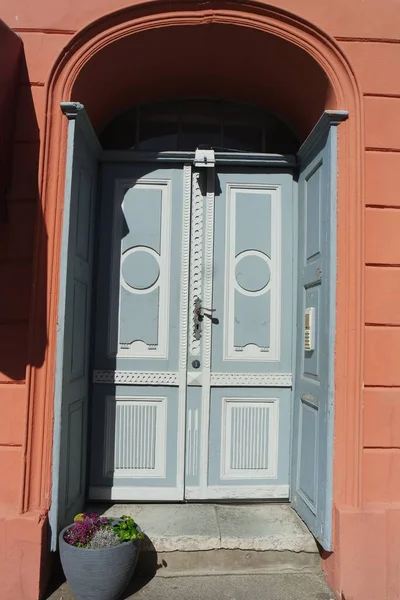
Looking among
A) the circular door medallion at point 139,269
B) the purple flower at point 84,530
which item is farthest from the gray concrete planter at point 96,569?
the circular door medallion at point 139,269

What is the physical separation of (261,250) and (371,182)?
981 mm

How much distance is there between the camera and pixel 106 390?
3.61 meters

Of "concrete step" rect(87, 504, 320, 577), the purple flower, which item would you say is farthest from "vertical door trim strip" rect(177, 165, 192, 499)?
the purple flower

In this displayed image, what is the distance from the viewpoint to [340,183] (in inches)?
118

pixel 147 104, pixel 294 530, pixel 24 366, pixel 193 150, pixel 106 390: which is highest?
pixel 147 104

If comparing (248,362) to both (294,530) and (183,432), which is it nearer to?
(183,432)

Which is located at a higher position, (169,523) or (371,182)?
(371,182)

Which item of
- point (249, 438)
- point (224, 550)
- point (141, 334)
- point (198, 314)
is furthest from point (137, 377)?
point (224, 550)

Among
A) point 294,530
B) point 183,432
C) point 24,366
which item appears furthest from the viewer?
point 183,432

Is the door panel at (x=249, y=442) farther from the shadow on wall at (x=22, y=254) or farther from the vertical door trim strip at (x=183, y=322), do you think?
the shadow on wall at (x=22, y=254)

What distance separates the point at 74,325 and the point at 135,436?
101 cm

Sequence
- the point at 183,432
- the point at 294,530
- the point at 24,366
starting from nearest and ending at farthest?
the point at 24,366, the point at 294,530, the point at 183,432

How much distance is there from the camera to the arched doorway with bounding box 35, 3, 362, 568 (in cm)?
311

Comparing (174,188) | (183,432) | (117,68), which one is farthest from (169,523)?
(117,68)
